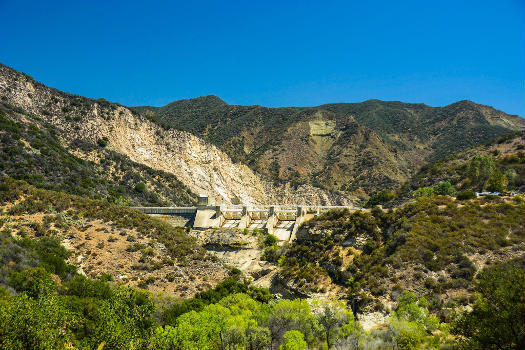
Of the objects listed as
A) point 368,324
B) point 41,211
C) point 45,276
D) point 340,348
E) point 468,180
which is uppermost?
point 468,180

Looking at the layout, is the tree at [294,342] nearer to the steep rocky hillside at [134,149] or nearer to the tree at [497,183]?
the steep rocky hillside at [134,149]

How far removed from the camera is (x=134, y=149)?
70.8 metres

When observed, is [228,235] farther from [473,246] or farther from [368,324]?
[473,246]

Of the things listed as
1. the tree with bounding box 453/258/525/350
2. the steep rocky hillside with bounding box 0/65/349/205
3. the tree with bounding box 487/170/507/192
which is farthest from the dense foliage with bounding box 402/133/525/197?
the tree with bounding box 453/258/525/350

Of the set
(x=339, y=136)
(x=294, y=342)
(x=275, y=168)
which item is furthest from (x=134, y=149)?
(x=339, y=136)

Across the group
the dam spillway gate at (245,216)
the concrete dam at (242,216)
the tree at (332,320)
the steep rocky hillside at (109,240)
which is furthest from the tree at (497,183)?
the steep rocky hillside at (109,240)

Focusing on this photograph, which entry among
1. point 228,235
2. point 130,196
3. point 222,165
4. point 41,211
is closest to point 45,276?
point 41,211

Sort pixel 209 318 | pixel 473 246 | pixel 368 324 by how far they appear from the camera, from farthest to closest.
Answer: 1. pixel 473 246
2. pixel 368 324
3. pixel 209 318

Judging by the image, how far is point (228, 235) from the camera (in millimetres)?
45531

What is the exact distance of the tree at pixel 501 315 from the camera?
11953 mm

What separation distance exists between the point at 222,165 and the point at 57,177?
38.0 m

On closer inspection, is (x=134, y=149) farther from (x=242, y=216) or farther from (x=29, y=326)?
(x=29, y=326)

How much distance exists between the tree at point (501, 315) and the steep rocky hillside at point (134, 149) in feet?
156

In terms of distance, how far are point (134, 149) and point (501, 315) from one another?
67735 mm
